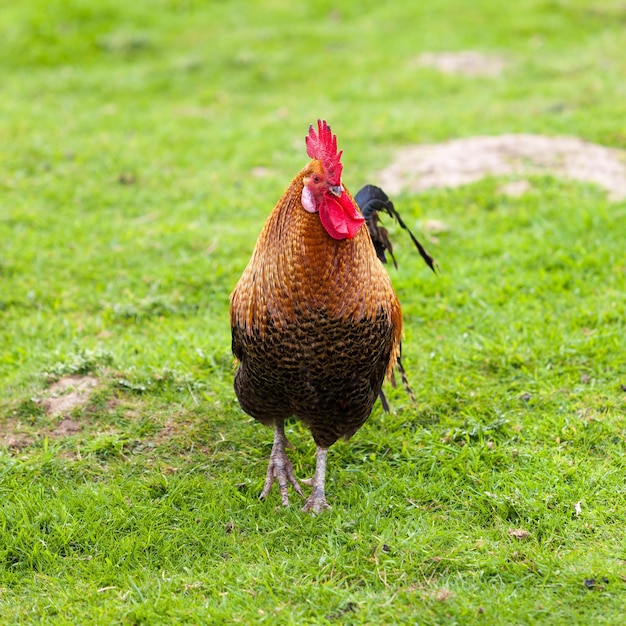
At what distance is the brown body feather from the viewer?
371cm

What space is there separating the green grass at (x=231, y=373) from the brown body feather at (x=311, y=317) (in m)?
0.65

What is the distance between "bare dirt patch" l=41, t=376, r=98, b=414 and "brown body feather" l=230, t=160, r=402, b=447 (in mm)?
1419

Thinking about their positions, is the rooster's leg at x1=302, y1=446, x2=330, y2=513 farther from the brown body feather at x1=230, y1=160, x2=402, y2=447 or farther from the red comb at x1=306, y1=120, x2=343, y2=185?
the red comb at x1=306, y1=120, x2=343, y2=185

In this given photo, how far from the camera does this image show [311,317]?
3715mm

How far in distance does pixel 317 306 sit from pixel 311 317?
6 cm

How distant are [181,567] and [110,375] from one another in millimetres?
1737

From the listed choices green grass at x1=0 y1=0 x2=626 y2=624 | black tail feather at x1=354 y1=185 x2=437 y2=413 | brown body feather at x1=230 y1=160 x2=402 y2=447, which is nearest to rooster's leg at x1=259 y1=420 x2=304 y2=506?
green grass at x1=0 y1=0 x2=626 y2=624

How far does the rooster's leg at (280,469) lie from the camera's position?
4282 millimetres

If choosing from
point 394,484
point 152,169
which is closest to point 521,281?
point 394,484

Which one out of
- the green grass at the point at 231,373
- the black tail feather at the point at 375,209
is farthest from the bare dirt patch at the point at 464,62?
the black tail feather at the point at 375,209

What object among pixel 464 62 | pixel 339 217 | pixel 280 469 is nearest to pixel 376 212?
pixel 339 217

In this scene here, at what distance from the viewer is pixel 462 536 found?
3.86 metres

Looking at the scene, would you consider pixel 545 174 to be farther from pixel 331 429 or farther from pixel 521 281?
pixel 331 429

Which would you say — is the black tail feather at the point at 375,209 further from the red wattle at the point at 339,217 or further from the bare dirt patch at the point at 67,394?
the bare dirt patch at the point at 67,394
